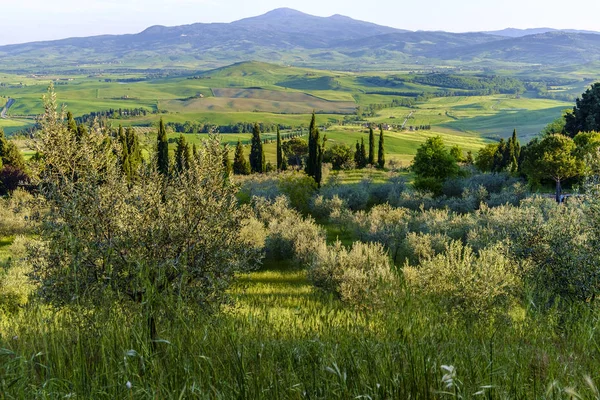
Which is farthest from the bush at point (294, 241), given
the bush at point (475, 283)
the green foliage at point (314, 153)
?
the green foliage at point (314, 153)

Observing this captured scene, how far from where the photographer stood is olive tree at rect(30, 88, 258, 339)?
10.1m

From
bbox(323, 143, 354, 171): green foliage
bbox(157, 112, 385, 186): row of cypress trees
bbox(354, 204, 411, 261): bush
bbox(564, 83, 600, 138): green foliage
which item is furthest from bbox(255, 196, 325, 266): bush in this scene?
bbox(323, 143, 354, 171): green foliage

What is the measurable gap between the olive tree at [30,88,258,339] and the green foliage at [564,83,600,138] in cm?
6882

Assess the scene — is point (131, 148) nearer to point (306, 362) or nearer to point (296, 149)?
point (296, 149)

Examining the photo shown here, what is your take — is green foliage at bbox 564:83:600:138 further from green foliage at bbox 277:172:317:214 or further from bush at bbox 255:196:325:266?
bush at bbox 255:196:325:266

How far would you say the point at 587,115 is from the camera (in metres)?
66.2

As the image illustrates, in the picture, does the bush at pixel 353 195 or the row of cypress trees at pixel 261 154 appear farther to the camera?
the row of cypress trees at pixel 261 154

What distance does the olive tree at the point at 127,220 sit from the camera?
396 inches

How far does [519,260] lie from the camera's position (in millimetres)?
15672

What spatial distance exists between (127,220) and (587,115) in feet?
246

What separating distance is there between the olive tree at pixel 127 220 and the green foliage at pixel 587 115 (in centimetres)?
6882

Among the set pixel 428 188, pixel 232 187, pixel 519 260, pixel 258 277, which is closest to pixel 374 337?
pixel 232 187

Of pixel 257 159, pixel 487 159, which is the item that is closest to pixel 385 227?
pixel 257 159

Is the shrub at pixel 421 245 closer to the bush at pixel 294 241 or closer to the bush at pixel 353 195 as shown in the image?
the bush at pixel 294 241
